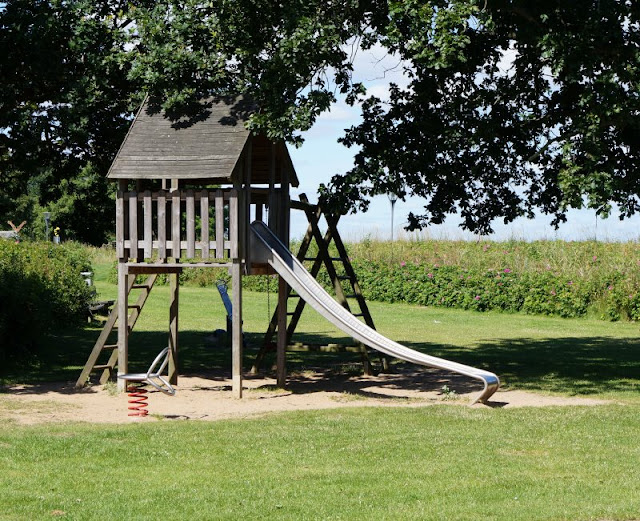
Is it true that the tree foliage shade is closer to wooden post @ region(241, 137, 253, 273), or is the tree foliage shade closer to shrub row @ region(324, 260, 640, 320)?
wooden post @ region(241, 137, 253, 273)

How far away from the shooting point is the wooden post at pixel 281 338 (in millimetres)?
16641

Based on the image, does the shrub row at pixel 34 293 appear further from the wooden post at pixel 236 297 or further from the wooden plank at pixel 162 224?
the wooden post at pixel 236 297

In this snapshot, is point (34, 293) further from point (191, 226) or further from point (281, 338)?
point (191, 226)

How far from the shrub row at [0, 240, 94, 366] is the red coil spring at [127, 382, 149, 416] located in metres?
3.60

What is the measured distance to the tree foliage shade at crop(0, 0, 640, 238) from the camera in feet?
50.4

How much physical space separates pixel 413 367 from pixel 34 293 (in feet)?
25.4

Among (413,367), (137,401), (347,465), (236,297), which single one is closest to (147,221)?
(236,297)

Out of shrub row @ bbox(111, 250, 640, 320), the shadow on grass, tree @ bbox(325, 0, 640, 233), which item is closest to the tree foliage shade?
tree @ bbox(325, 0, 640, 233)

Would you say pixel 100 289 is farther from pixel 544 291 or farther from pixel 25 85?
pixel 25 85

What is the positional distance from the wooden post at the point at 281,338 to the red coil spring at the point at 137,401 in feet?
7.52

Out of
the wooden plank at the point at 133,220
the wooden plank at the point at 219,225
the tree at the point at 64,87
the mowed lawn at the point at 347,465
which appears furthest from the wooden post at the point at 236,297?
the tree at the point at 64,87

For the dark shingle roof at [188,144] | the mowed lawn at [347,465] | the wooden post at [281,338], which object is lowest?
the mowed lawn at [347,465]

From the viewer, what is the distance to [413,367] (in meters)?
19.8

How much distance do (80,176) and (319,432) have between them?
1103 cm
